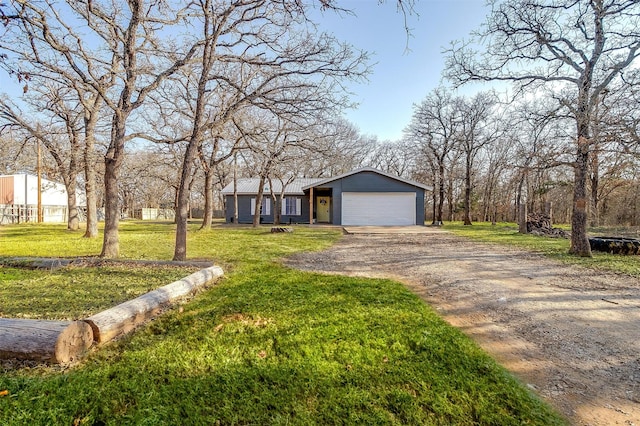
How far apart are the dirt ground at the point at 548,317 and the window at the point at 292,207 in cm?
1548

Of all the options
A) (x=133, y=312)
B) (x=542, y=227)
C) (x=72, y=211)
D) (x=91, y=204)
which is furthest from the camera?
(x=72, y=211)

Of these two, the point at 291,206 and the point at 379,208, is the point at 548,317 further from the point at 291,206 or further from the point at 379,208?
the point at 291,206

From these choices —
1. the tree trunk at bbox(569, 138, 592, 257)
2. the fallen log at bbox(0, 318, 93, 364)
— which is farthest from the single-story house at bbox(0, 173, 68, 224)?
the tree trunk at bbox(569, 138, 592, 257)

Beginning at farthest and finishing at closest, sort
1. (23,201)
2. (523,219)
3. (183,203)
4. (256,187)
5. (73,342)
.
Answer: (23,201), (256,187), (523,219), (183,203), (73,342)

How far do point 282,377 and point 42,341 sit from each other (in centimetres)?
196

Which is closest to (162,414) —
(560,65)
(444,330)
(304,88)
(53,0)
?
(444,330)

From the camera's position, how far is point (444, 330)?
3127 mm

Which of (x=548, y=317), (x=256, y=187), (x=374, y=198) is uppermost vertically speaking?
(x=256, y=187)

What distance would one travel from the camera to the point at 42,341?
2457 millimetres

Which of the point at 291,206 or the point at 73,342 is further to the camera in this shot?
the point at 291,206

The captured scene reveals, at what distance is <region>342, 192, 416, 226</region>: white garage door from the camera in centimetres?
1948

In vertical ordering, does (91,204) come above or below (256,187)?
below

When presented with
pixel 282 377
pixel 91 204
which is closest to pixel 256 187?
pixel 91 204

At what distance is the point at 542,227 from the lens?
49.9ft
